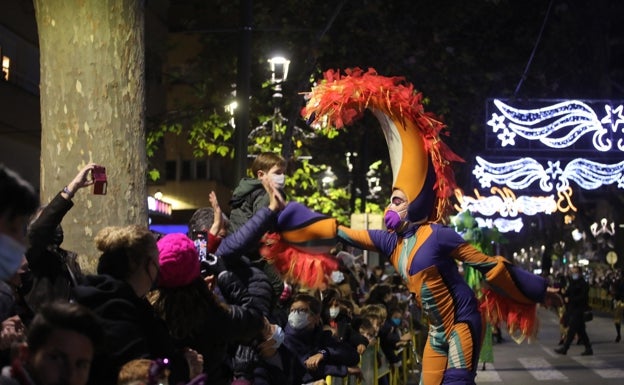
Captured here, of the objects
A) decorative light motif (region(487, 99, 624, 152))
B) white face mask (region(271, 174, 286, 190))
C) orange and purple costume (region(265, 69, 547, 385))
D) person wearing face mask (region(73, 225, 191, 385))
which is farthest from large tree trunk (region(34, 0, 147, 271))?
decorative light motif (region(487, 99, 624, 152))

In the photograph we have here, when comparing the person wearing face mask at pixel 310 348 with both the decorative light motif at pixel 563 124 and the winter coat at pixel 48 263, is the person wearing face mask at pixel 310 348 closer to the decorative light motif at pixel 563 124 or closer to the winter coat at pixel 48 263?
the winter coat at pixel 48 263

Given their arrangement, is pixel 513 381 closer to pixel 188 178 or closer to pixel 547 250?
pixel 188 178

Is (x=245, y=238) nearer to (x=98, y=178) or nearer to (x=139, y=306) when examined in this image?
(x=98, y=178)

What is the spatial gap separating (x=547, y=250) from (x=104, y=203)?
74327 millimetres

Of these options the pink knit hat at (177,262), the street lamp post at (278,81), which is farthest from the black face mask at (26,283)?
the street lamp post at (278,81)

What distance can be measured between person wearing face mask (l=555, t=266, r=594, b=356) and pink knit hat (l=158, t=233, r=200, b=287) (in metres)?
20.2

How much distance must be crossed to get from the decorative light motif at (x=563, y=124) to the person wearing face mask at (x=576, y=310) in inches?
125

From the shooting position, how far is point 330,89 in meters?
8.97

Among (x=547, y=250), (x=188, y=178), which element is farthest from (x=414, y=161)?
(x=547, y=250)

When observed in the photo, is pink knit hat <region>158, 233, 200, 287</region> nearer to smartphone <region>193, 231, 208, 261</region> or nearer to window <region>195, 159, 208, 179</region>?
smartphone <region>193, 231, 208, 261</region>

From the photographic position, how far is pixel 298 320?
9.62 meters

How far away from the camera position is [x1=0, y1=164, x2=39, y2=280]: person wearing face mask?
12.8 ft

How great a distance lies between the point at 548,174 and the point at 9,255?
2662 centimetres

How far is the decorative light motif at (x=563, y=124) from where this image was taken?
28.8 metres
